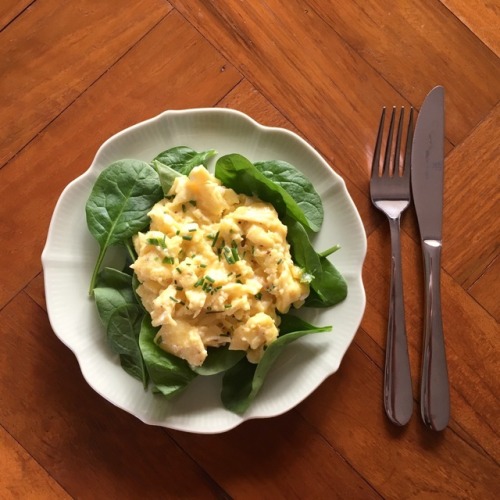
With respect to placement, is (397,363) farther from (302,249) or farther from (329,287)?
(302,249)

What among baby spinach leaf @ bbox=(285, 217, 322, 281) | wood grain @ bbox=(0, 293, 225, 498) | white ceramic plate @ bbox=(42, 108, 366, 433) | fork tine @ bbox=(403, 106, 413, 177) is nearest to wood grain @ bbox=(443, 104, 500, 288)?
fork tine @ bbox=(403, 106, 413, 177)

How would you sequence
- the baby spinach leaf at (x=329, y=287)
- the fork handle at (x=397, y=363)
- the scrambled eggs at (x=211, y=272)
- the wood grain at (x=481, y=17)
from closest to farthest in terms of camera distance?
the scrambled eggs at (x=211, y=272)
the baby spinach leaf at (x=329, y=287)
the fork handle at (x=397, y=363)
the wood grain at (x=481, y=17)

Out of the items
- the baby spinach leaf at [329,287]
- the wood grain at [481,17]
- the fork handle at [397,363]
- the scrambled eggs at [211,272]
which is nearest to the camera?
the scrambled eggs at [211,272]

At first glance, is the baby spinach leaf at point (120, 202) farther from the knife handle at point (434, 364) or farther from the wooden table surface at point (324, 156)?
the knife handle at point (434, 364)

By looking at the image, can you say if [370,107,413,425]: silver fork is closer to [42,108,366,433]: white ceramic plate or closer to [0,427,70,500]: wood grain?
[42,108,366,433]: white ceramic plate

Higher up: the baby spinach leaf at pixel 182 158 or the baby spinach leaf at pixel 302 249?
the baby spinach leaf at pixel 182 158

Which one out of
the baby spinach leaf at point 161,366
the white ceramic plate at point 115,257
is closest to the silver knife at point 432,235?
the white ceramic plate at point 115,257

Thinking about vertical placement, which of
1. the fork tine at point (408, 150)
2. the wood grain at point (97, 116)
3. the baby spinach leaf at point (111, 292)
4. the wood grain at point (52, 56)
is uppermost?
the wood grain at point (52, 56)

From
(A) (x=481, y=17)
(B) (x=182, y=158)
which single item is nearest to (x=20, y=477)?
(B) (x=182, y=158)
